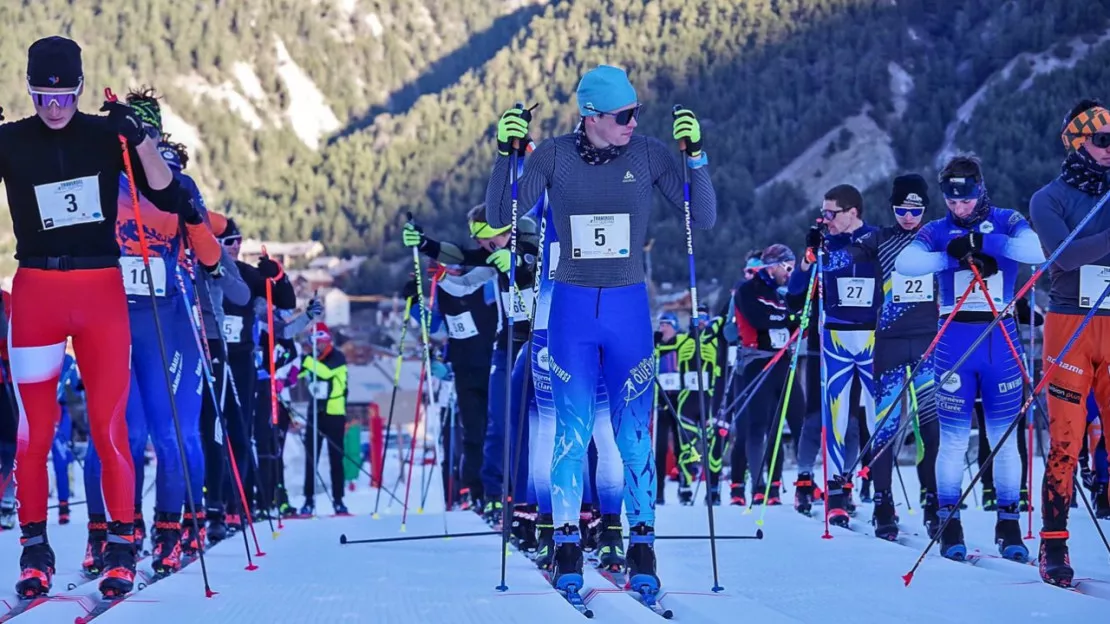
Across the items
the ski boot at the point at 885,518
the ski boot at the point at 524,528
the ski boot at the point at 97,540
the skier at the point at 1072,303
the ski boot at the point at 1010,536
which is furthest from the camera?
the ski boot at the point at 885,518

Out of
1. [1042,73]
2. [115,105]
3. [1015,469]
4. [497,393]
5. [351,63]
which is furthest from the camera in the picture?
[351,63]

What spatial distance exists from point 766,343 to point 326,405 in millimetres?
4672

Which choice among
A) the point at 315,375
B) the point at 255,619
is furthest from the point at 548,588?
the point at 315,375

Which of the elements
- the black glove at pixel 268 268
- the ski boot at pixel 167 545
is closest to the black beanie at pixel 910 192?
the ski boot at pixel 167 545

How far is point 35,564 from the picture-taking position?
561 cm

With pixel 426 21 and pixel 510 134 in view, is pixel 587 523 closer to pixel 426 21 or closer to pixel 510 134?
pixel 510 134

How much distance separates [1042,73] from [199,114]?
85791mm

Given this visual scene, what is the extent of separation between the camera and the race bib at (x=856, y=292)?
901 cm

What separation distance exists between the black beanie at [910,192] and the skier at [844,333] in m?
0.50

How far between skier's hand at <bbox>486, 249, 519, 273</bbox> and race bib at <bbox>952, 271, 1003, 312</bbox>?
10.1 feet

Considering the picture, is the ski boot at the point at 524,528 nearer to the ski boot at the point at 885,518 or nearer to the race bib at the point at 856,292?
the ski boot at the point at 885,518

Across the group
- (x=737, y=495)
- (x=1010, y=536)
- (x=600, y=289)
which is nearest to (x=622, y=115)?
(x=600, y=289)

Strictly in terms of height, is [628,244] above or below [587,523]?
above

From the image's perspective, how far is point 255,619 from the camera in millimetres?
4988
